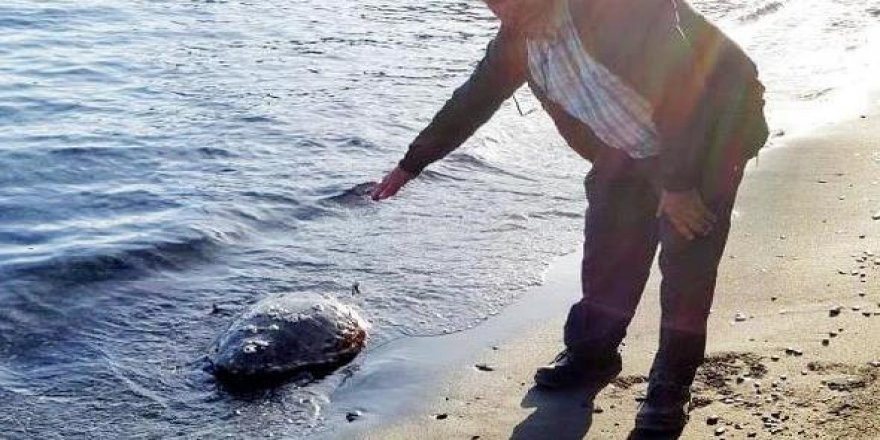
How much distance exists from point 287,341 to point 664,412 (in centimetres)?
208

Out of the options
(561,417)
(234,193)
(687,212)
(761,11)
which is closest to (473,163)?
(234,193)

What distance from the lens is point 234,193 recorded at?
27.6ft

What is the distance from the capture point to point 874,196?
23.0 ft

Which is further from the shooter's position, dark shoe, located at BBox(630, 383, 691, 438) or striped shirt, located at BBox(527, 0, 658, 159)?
dark shoe, located at BBox(630, 383, 691, 438)

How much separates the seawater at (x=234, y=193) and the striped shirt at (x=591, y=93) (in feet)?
5.73

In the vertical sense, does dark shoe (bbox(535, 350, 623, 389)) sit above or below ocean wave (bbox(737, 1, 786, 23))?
above

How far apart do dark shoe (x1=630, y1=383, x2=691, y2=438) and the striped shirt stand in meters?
0.84

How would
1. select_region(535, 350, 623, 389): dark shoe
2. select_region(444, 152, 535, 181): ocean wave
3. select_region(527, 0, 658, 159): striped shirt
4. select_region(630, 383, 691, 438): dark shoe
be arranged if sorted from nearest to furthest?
select_region(527, 0, 658, 159): striped shirt, select_region(630, 383, 691, 438): dark shoe, select_region(535, 350, 623, 389): dark shoe, select_region(444, 152, 535, 181): ocean wave

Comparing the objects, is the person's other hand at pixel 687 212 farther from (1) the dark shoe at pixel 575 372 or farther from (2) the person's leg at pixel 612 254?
(1) the dark shoe at pixel 575 372

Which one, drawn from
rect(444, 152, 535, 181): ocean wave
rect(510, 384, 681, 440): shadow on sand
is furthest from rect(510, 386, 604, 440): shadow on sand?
rect(444, 152, 535, 181): ocean wave

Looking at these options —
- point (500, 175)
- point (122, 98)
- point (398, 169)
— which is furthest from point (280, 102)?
point (398, 169)

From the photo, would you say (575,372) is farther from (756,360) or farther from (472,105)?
(472,105)

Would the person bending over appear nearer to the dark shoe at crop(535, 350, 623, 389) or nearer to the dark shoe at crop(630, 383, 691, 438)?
the dark shoe at crop(630, 383, 691, 438)

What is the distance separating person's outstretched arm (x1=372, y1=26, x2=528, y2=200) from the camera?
13.8 ft
